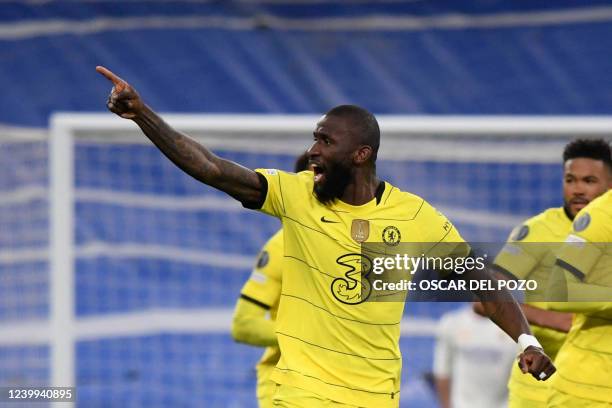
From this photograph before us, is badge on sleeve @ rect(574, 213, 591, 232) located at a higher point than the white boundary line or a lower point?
lower

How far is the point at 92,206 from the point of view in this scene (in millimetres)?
10203

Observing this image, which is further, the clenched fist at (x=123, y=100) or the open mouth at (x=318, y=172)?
the open mouth at (x=318, y=172)

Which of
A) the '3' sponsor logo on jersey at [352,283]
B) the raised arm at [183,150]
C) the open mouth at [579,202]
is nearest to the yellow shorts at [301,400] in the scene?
the '3' sponsor logo on jersey at [352,283]

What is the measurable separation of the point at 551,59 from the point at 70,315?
623cm

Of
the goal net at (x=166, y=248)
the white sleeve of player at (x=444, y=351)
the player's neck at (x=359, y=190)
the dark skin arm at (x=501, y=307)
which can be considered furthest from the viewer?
the white sleeve of player at (x=444, y=351)

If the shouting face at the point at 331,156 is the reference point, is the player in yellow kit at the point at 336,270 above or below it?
below

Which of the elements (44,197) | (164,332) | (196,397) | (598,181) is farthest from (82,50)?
(598,181)

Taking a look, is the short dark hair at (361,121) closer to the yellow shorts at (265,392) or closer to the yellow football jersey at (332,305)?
the yellow football jersey at (332,305)

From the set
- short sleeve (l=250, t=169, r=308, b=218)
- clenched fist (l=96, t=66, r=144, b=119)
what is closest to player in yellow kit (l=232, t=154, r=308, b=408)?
short sleeve (l=250, t=169, r=308, b=218)

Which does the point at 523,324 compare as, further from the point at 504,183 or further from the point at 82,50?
the point at 82,50

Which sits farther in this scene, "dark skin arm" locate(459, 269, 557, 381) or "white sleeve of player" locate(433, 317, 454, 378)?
"white sleeve of player" locate(433, 317, 454, 378)

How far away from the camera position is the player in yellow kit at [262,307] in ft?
22.0

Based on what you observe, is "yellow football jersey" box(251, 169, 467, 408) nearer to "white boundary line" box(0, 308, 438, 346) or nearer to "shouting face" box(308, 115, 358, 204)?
"shouting face" box(308, 115, 358, 204)

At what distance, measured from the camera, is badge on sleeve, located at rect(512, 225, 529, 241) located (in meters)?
6.83
